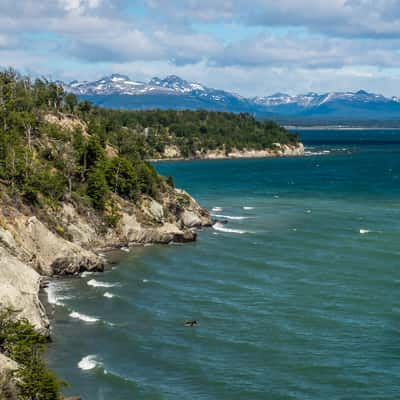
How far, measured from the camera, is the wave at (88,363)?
178 feet

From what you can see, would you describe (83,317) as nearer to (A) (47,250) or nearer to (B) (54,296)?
(B) (54,296)

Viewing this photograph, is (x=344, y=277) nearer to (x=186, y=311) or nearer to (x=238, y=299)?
(x=238, y=299)

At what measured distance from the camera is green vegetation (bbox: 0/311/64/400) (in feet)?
148

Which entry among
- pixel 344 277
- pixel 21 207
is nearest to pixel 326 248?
pixel 344 277

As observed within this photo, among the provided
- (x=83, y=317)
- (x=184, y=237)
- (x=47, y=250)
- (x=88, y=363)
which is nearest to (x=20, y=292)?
(x=83, y=317)

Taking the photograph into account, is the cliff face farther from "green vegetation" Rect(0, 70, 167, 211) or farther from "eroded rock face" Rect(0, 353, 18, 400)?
"eroded rock face" Rect(0, 353, 18, 400)

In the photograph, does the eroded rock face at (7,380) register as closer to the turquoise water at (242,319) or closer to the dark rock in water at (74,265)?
the turquoise water at (242,319)

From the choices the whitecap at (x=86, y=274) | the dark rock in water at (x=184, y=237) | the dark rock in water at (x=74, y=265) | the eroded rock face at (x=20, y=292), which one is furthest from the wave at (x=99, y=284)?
the dark rock in water at (x=184, y=237)

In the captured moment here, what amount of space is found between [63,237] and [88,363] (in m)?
32.9

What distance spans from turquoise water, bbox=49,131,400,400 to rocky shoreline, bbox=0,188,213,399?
261cm

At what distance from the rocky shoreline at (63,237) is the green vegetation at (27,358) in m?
1.01

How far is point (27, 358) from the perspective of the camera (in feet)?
162

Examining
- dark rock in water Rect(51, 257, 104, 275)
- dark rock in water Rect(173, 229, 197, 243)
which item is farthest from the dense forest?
dark rock in water Rect(51, 257, 104, 275)

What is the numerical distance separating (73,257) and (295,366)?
1321 inches
